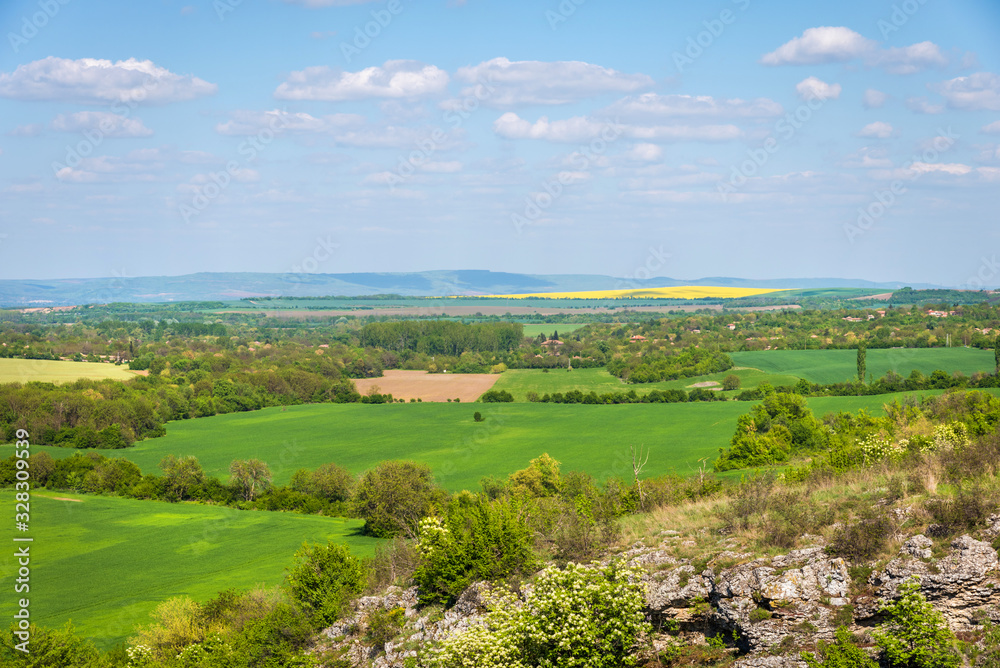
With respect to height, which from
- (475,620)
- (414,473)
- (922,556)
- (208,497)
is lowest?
(208,497)

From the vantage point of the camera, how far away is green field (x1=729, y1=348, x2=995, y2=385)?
95.5 m

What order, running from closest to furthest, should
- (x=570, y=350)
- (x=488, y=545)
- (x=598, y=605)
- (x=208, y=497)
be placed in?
(x=598, y=605) → (x=488, y=545) → (x=208, y=497) → (x=570, y=350)

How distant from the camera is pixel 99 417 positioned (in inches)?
3396

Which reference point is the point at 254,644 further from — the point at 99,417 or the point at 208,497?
the point at 99,417

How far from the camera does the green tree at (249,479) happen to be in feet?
212

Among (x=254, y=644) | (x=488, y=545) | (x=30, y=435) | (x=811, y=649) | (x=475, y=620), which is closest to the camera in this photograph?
(x=811, y=649)

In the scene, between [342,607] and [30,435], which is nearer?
[342,607]

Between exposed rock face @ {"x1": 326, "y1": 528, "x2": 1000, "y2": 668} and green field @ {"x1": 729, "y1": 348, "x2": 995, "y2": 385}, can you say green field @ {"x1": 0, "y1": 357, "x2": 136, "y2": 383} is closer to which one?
green field @ {"x1": 729, "y1": 348, "x2": 995, "y2": 385}

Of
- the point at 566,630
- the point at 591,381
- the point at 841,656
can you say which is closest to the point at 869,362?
the point at 591,381

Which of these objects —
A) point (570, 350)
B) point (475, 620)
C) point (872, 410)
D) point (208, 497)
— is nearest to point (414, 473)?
point (208, 497)

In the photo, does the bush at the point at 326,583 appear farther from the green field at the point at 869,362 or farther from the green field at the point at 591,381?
the green field at the point at 869,362

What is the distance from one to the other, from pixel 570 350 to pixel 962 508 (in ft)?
445

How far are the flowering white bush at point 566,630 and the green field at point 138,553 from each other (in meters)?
23.4

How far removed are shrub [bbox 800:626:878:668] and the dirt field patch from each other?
9309 cm
